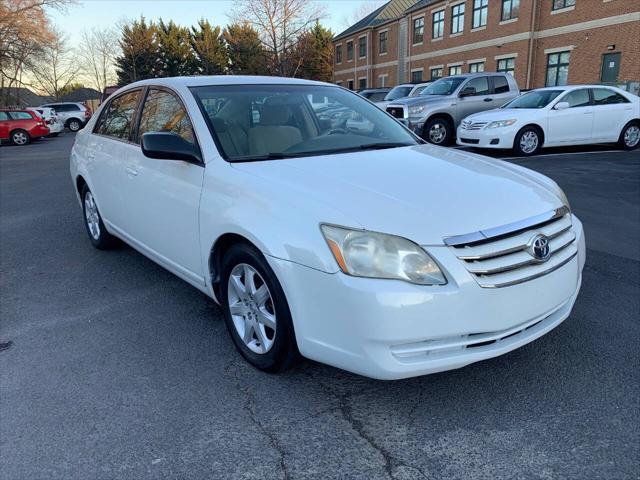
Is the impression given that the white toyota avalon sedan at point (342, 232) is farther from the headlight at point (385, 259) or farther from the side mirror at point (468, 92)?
the side mirror at point (468, 92)

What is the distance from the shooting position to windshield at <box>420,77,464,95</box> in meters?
14.3

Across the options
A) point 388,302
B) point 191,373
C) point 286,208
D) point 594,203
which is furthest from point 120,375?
point 594,203

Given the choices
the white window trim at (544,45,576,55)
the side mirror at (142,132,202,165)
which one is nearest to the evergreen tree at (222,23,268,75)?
the white window trim at (544,45,576,55)

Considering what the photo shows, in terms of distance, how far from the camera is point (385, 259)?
7.50 ft

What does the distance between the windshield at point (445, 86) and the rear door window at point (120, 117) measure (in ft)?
36.4

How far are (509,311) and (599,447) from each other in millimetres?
689

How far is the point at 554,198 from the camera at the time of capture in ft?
9.58

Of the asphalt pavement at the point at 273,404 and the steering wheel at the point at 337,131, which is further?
the steering wheel at the point at 337,131

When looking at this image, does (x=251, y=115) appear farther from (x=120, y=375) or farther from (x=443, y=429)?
(x=443, y=429)

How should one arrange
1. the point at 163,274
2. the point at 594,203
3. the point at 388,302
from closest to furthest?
the point at 388,302
the point at 163,274
the point at 594,203

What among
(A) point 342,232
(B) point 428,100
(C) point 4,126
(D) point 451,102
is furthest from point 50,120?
(A) point 342,232

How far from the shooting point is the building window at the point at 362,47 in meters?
42.4

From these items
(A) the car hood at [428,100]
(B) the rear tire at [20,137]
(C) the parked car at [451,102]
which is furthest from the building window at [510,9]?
(B) the rear tire at [20,137]

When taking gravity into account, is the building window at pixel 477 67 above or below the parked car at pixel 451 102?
above
